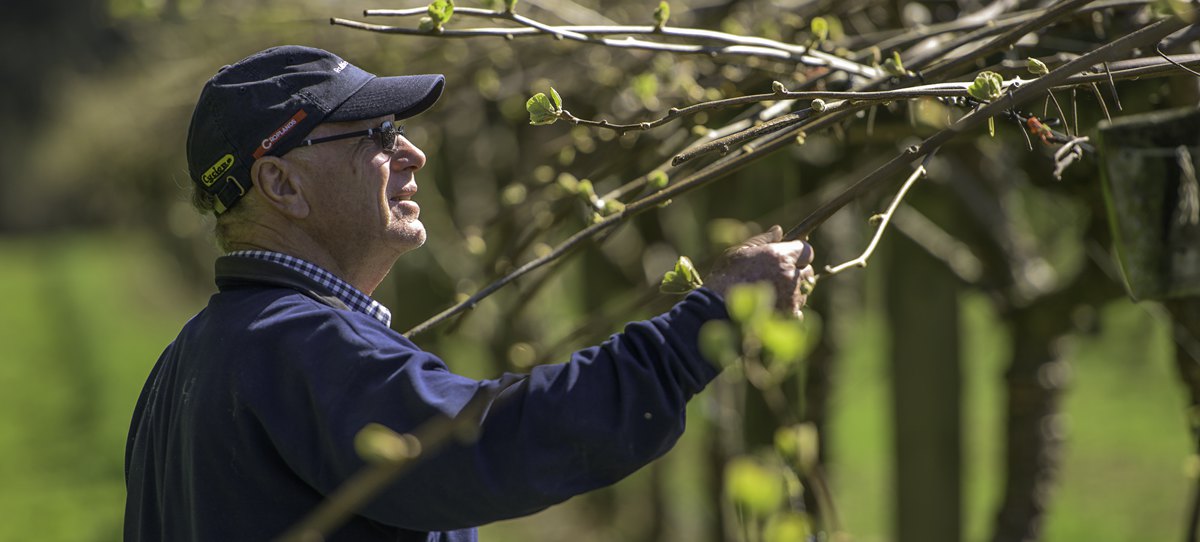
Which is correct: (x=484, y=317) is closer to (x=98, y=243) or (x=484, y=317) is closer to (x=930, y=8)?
(x=930, y=8)

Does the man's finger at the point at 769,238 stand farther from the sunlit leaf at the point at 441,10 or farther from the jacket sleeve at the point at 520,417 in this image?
the sunlit leaf at the point at 441,10

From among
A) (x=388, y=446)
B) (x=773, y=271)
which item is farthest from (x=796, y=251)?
(x=388, y=446)

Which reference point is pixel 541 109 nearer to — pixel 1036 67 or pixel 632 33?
pixel 632 33

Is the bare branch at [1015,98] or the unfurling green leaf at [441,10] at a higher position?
the unfurling green leaf at [441,10]

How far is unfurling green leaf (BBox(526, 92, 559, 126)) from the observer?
1736 mm

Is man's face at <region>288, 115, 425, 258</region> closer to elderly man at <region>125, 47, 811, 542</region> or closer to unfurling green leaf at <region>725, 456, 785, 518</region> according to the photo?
elderly man at <region>125, 47, 811, 542</region>

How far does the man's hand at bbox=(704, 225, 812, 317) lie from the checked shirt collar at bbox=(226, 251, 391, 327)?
60 cm

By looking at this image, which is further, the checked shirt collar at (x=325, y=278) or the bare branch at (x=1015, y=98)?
the checked shirt collar at (x=325, y=278)

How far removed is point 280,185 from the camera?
2020mm

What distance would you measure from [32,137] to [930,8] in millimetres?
30962

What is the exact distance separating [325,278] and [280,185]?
0.18 metres

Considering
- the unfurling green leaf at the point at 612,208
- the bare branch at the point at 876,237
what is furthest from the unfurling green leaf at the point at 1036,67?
the unfurling green leaf at the point at 612,208

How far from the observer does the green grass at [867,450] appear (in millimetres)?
6680

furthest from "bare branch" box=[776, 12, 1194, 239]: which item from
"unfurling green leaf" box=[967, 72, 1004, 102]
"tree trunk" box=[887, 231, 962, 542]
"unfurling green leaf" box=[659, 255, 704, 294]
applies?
"tree trunk" box=[887, 231, 962, 542]
